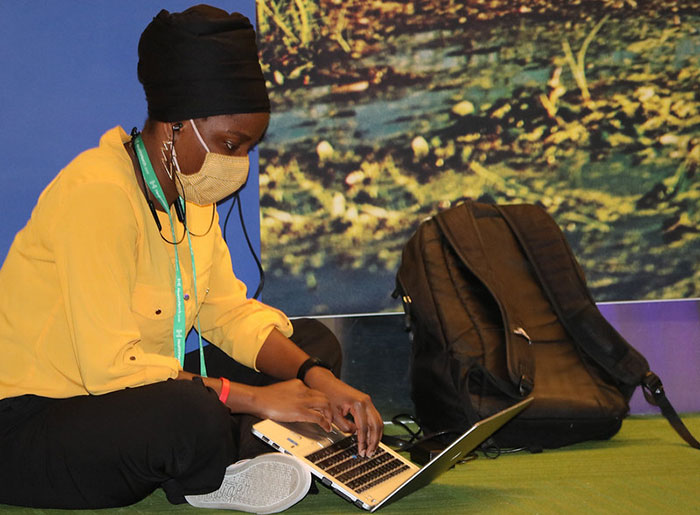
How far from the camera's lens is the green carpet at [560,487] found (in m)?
1.72

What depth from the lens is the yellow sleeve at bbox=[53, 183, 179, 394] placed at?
1.53 metres

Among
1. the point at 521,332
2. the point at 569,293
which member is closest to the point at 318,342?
the point at 521,332

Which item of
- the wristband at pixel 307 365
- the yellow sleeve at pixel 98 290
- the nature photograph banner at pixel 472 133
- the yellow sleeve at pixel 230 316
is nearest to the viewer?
the yellow sleeve at pixel 98 290

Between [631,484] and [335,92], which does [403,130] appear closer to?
[335,92]

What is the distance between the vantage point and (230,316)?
2.10 m

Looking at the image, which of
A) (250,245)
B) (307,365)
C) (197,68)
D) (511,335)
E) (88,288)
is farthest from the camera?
(250,245)

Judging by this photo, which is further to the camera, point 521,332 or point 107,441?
point 521,332

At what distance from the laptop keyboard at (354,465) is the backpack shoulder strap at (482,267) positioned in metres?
0.58

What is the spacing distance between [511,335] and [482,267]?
0.24 metres

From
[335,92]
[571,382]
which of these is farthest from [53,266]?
[571,382]

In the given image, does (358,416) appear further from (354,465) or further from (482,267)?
(482,267)

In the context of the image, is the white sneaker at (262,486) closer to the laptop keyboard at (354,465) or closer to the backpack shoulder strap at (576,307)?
the laptop keyboard at (354,465)

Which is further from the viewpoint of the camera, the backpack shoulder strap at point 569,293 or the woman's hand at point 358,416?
the backpack shoulder strap at point 569,293

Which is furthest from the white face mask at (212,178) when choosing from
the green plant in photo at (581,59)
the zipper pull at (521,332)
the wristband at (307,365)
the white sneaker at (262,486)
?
the green plant in photo at (581,59)
